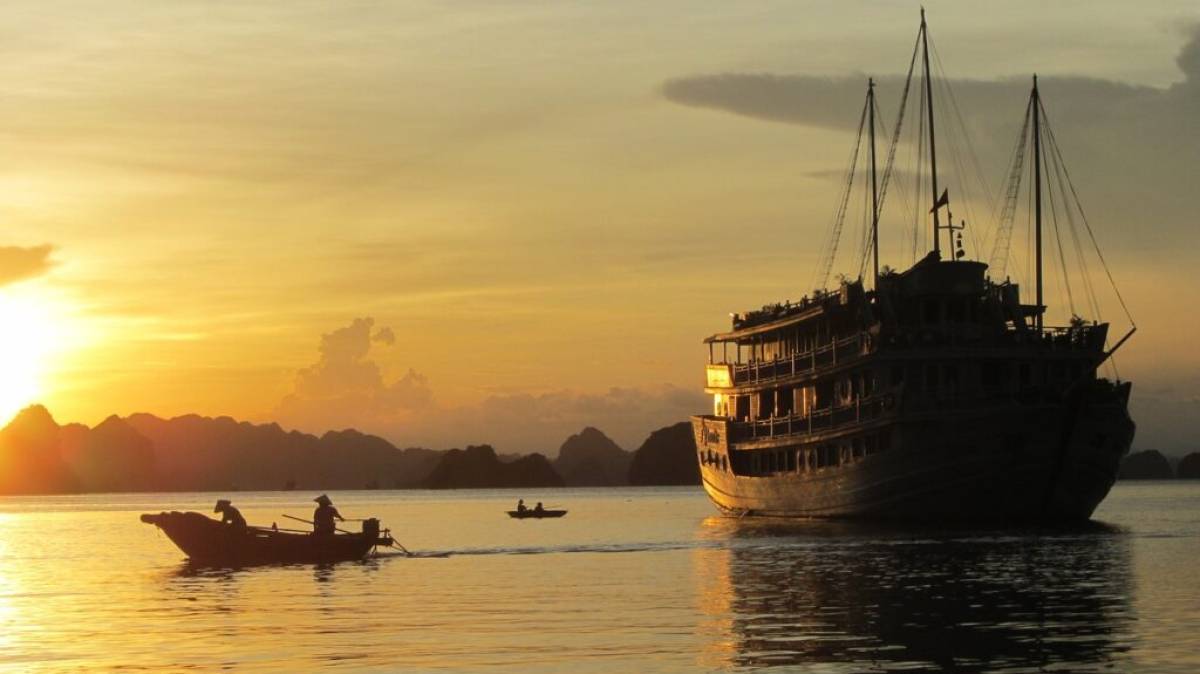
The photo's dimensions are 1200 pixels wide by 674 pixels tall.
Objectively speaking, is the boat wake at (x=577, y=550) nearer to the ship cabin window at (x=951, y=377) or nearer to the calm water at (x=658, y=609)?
the calm water at (x=658, y=609)

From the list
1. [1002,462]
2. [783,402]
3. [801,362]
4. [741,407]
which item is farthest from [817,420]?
[741,407]

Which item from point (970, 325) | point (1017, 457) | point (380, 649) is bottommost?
point (380, 649)

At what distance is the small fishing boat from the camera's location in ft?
199

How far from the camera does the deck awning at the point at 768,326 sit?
81.8m

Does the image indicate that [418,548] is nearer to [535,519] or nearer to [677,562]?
[677,562]

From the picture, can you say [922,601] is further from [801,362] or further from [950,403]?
[801,362]

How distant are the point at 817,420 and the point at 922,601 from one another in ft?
125

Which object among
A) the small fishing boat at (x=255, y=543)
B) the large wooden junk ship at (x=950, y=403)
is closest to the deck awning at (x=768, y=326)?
the large wooden junk ship at (x=950, y=403)

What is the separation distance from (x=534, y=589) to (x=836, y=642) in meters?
18.7

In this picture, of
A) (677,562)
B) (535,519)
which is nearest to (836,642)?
(677,562)

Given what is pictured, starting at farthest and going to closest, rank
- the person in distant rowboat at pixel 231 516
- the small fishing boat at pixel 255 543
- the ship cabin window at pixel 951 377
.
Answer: the ship cabin window at pixel 951 377 → the person in distant rowboat at pixel 231 516 → the small fishing boat at pixel 255 543

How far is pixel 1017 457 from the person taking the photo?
69562 mm

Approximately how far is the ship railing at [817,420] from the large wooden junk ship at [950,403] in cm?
12

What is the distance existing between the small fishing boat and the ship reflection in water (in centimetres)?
1375
